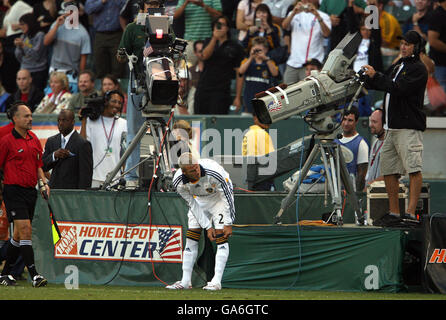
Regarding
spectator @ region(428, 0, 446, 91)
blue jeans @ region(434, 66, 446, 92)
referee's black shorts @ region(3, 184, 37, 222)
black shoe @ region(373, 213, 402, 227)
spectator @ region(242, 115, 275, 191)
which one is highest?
spectator @ region(428, 0, 446, 91)

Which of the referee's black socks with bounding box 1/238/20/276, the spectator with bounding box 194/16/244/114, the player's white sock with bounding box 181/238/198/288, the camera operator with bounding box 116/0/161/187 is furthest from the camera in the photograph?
the spectator with bounding box 194/16/244/114

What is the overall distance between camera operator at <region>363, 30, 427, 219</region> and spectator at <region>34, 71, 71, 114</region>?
567 cm

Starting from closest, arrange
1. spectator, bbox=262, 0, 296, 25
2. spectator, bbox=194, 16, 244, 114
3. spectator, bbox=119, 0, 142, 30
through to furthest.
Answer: spectator, bbox=119, 0, 142, 30 < spectator, bbox=194, 16, 244, 114 < spectator, bbox=262, 0, 296, 25

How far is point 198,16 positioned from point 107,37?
160 centimetres

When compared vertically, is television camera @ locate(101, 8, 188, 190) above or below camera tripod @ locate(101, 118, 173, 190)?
above

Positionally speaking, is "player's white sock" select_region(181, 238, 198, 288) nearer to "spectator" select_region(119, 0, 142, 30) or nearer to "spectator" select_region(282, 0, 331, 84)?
"spectator" select_region(282, 0, 331, 84)

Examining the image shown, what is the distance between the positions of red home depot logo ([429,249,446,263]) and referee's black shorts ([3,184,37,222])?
4418mm

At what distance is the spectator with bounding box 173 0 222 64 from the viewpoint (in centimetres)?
1422

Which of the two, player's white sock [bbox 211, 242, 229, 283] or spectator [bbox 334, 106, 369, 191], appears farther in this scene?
spectator [bbox 334, 106, 369, 191]

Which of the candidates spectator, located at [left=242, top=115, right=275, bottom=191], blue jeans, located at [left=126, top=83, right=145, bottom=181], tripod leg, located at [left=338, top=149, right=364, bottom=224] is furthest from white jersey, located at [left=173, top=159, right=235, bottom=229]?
spectator, located at [left=242, top=115, right=275, bottom=191]

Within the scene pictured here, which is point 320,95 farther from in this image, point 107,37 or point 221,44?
point 107,37

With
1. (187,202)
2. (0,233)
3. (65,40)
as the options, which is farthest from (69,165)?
(65,40)
